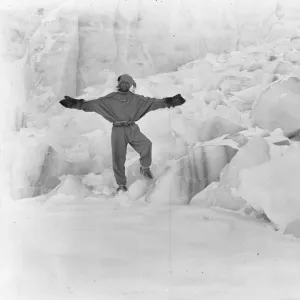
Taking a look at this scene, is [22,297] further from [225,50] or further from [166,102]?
[225,50]

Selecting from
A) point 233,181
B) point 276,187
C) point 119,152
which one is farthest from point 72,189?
point 276,187

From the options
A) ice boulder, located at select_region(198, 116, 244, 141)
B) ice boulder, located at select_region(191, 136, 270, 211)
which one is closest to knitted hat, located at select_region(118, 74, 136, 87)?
ice boulder, located at select_region(198, 116, 244, 141)

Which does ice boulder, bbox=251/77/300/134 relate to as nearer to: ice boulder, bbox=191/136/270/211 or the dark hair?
ice boulder, bbox=191/136/270/211

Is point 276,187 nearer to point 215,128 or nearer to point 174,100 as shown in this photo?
point 215,128

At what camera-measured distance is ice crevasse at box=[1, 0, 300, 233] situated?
875 millimetres

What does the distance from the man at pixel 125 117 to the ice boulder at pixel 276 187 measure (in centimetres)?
28

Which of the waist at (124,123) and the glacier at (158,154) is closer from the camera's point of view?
the glacier at (158,154)

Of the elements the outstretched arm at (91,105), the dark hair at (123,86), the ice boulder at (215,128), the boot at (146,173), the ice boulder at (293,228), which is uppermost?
the dark hair at (123,86)

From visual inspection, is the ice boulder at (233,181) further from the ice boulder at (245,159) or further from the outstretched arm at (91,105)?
the outstretched arm at (91,105)

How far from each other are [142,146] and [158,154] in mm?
57

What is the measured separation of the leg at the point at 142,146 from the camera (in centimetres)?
90

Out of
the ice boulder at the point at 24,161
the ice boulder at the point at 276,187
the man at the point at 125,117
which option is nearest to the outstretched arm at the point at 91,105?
the man at the point at 125,117

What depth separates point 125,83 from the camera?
0.91m

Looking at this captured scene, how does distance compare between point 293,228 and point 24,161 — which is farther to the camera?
point 24,161
